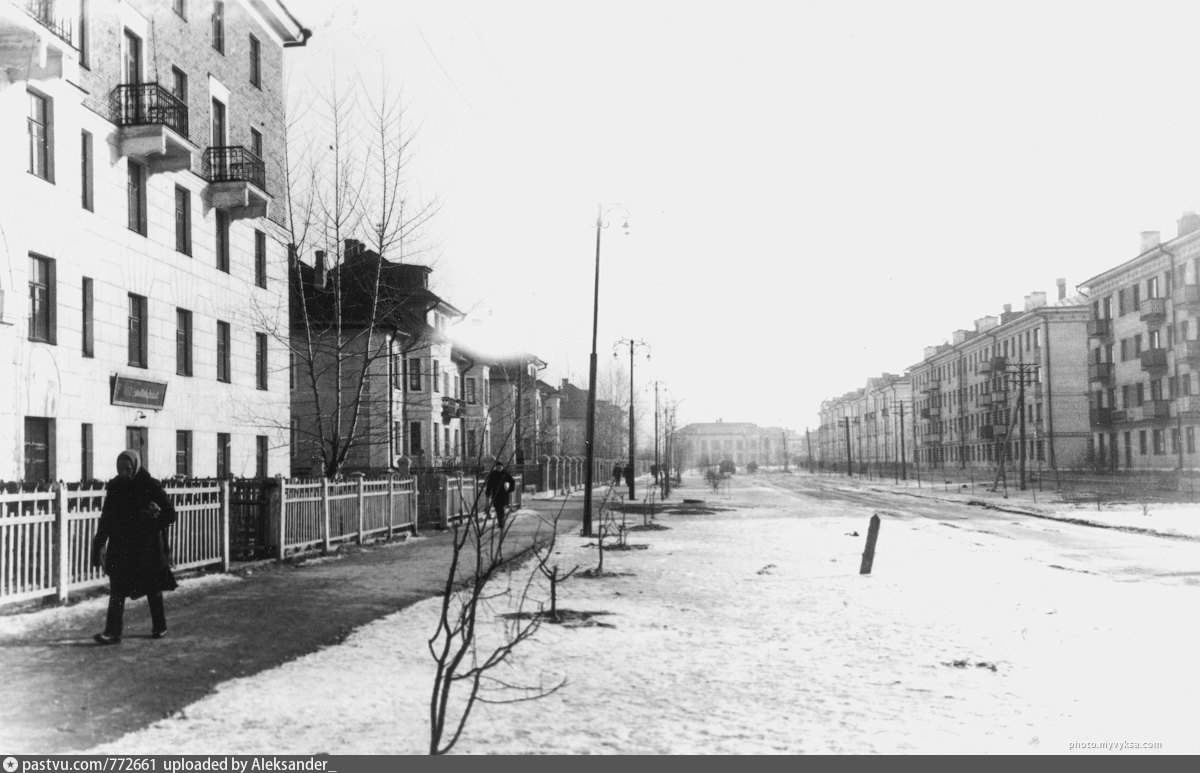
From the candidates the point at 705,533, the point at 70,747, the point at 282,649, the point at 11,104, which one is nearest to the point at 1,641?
the point at 282,649

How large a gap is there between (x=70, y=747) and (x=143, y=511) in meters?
3.43

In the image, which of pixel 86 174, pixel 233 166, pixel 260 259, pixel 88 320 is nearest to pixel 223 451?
pixel 260 259

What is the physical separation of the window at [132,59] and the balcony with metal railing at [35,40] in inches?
142

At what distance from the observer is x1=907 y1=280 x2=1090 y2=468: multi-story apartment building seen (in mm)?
71750

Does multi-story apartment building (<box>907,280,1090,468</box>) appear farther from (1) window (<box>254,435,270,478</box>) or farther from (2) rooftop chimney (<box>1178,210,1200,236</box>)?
(1) window (<box>254,435,270,478</box>)

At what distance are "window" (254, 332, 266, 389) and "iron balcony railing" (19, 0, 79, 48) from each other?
438 inches

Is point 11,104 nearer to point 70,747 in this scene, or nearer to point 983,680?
point 70,747

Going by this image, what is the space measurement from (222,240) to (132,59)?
5.21m

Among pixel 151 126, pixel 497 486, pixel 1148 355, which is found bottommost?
pixel 497 486

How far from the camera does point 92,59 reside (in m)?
20.2

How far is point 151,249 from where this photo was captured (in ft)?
72.6

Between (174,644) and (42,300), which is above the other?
(42,300)

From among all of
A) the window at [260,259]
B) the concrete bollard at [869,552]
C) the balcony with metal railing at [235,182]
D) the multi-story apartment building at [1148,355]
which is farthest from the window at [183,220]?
the multi-story apartment building at [1148,355]

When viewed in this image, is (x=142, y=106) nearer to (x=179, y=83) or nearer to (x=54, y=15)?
(x=179, y=83)
